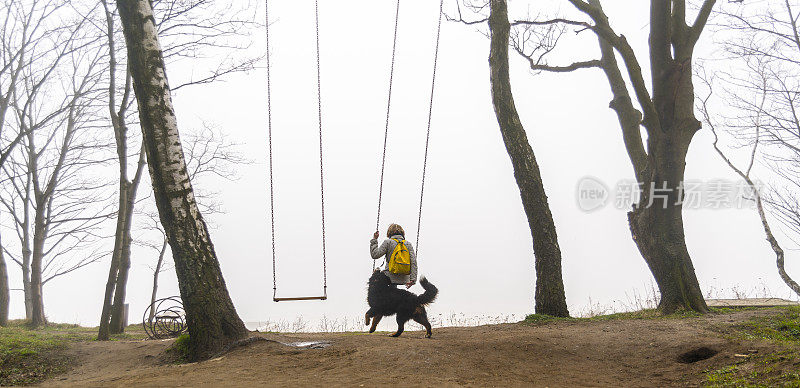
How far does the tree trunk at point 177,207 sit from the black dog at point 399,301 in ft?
6.14

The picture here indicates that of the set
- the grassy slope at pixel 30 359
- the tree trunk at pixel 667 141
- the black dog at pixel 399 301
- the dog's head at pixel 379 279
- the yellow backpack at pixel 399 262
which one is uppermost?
the tree trunk at pixel 667 141

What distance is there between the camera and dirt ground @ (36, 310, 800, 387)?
5.37 m

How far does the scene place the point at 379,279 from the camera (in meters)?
8.29

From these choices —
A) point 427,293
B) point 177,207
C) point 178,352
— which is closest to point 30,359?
point 178,352

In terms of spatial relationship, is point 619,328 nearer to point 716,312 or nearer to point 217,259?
point 716,312

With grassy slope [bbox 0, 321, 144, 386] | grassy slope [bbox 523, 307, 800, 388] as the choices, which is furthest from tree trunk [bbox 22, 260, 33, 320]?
grassy slope [bbox 523, 307, 800, 388]

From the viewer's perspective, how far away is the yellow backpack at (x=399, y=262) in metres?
8.23

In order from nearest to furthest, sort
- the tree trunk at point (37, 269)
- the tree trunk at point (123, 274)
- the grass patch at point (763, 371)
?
the grass patch at point (763, 371)
the tree trunk at point (123, 274)
the tree trunk at point (37, 269)

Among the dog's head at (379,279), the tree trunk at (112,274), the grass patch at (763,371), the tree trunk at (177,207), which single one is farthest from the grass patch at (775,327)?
the tree trunk at (112,274)

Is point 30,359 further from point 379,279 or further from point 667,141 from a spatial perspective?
point 667,141

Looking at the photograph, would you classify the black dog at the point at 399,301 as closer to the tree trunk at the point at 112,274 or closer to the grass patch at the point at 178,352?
the grass patch at the point at 178,352

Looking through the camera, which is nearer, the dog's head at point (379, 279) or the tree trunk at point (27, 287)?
the dog's head at point (379, 279)

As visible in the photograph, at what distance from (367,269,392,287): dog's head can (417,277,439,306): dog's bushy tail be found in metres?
0.53

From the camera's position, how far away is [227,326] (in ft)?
23.4
